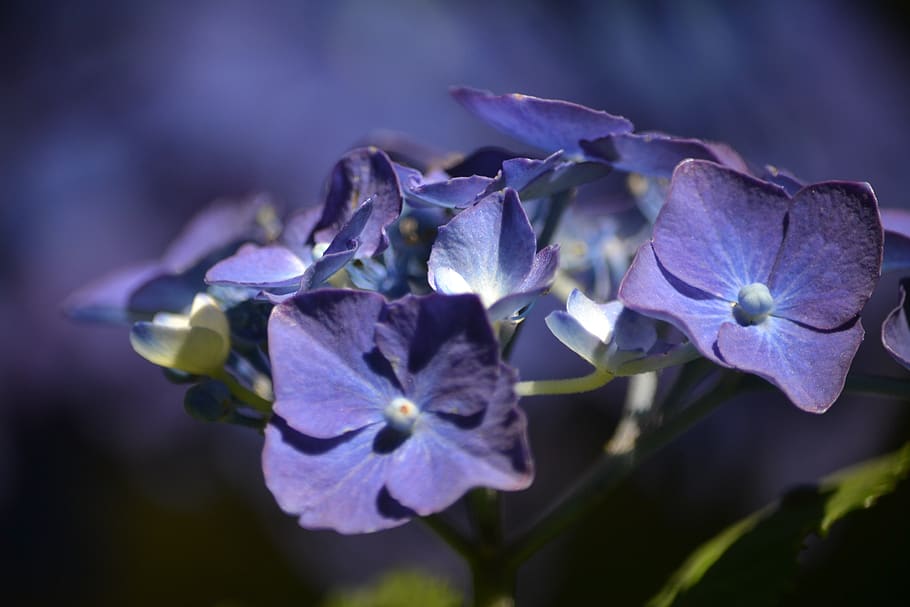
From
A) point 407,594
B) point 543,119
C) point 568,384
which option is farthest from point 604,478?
point 407,594

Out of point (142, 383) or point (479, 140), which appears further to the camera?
point (479, 140)

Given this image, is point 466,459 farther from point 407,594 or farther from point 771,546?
point 407,594

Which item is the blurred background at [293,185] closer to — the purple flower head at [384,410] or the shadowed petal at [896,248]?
the shadowed petal at [896,248]

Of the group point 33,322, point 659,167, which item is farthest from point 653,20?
point 659,167

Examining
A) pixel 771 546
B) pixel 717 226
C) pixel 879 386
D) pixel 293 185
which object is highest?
pixel 717 226

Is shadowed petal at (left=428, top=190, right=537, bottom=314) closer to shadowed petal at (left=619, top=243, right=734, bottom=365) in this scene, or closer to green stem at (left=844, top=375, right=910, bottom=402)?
shadowed petal at (left=619, top=243, right=734, bottom=365)

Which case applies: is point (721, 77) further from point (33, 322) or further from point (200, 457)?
point (33, 322)

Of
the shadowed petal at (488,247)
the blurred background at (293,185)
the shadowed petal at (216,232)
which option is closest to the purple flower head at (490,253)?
the shadowed petal at (488,247)
